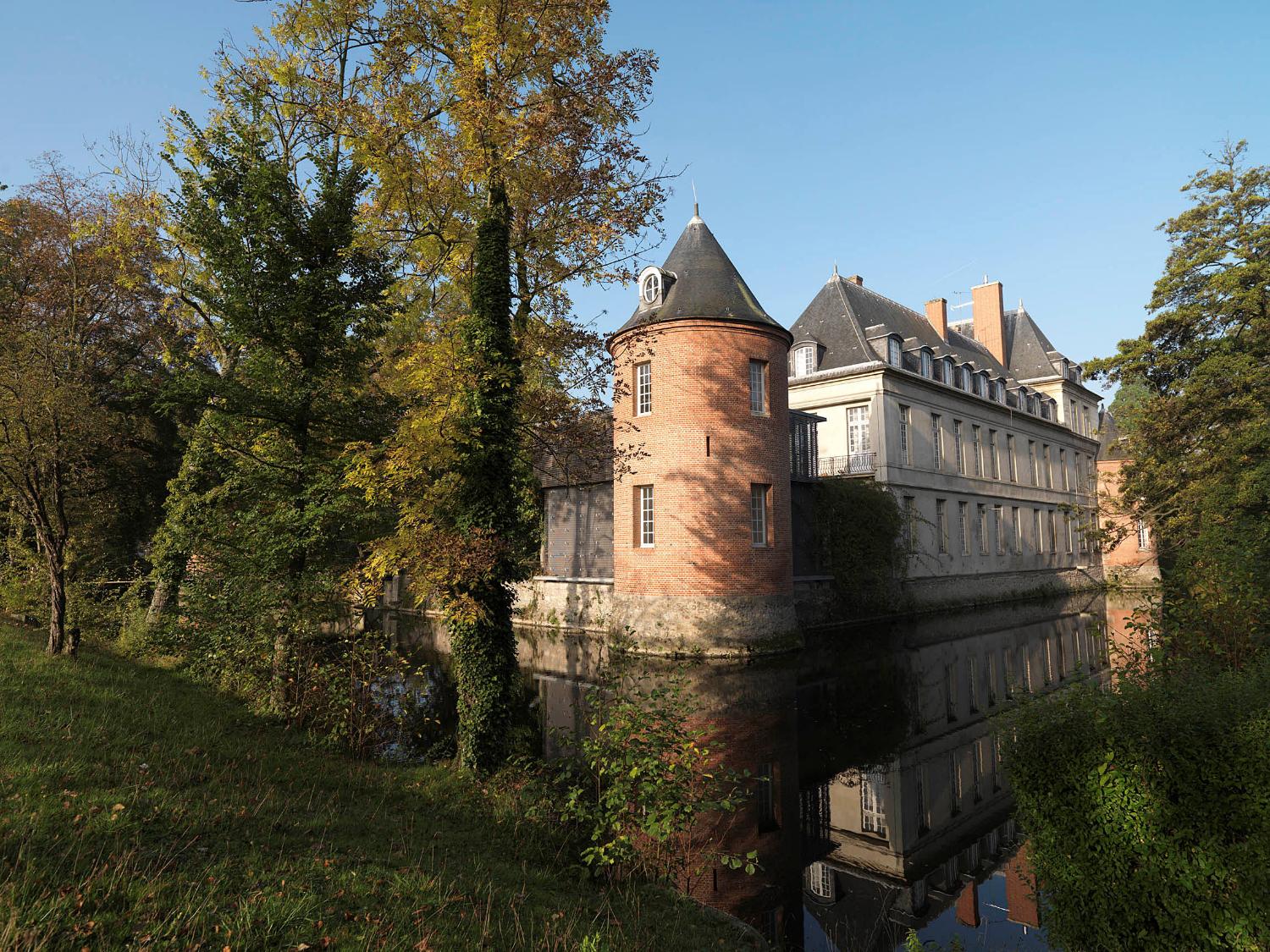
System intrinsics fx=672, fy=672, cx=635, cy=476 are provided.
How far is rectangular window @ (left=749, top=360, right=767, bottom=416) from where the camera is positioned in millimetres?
17953

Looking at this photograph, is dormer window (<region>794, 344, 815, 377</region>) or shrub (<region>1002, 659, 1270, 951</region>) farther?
dormer window (<region>794, 344, 815, 377</region>)

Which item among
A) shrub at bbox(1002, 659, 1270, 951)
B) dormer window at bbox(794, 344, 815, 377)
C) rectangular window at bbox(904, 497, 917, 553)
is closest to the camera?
shrub at bbox(1002, 659, 1270, 951)

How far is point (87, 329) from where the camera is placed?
18.6 metres

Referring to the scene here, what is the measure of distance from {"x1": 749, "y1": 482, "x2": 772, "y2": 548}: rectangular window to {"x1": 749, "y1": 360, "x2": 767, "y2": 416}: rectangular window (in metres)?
1.99

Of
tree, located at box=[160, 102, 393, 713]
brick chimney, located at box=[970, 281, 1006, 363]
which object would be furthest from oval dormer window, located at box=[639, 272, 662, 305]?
brick chimney, located at box=[970, 281, 1006, 363]

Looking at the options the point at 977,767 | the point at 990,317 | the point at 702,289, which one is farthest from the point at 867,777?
the point at 990,317

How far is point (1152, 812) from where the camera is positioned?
4.09 metres

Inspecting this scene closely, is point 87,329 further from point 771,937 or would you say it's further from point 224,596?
point 771,937

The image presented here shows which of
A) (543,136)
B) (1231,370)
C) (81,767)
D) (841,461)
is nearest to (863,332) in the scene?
(841,461)

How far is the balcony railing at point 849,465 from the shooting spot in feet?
86.5

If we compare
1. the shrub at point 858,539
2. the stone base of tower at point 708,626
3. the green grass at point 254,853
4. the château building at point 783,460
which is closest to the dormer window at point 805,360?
the château building at point 783,460

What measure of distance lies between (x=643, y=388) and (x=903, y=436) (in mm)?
13970

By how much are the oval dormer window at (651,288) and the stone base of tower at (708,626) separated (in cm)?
821

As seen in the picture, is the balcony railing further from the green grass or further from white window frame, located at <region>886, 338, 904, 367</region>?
the green grass
